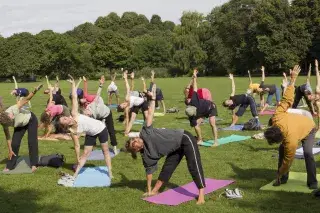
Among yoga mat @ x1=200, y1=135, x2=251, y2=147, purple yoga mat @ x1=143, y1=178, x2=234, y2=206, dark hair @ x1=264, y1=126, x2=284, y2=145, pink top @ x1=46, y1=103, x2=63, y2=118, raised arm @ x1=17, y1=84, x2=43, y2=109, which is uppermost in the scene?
raised arm @ x1=17, y1=84, x2=43, y2=109

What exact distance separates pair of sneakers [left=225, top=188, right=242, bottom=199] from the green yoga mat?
196 inches

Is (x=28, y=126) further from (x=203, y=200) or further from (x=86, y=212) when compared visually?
(x=203, y=200)

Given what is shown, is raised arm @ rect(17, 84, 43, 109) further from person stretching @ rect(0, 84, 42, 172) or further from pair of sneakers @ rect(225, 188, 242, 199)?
pair of sneakers @ rect(225, 188, 242, 199)

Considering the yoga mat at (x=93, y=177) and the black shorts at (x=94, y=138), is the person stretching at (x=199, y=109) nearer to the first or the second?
the yoga mat at (x=93, y=177)

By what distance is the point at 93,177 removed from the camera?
9773 mm

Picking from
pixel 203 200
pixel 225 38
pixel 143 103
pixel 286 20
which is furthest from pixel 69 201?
pixel 225 38

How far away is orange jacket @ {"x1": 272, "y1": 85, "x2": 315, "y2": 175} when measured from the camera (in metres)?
7.42

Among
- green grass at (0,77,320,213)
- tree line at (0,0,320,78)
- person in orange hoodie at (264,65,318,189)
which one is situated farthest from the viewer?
tree line at (0,0,320,78)

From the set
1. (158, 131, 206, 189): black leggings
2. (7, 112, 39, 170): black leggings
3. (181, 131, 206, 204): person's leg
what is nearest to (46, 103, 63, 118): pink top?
(7, 112, 39, 170): black leggings

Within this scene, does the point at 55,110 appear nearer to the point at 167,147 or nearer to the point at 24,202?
the point at 24,202

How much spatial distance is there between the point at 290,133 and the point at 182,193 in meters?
2.33

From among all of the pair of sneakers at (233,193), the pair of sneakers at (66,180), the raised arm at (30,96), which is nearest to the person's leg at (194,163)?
the pair of sneakers at (233,193)

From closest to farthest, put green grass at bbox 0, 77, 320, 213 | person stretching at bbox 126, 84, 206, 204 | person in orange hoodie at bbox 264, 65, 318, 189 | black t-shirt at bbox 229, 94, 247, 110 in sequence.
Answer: person in orange hoodie at bbox 264, 65, 318, 189, green grass at bbox 0, 77, 320, 213, person stretching at bbox 126, 84, 206, 204, black t-shirt at bbox 229, 94, 247, 110

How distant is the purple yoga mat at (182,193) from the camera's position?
7871mm
